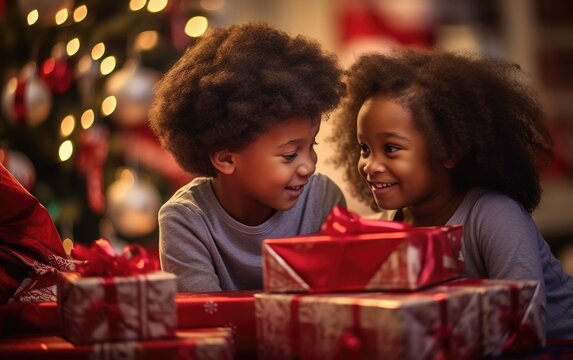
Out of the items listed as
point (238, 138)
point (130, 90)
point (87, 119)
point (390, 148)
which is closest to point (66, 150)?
point (87, 119)

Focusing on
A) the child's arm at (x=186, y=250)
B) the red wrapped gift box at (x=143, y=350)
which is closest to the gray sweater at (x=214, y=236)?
the child's arm at (x=186, y=250)

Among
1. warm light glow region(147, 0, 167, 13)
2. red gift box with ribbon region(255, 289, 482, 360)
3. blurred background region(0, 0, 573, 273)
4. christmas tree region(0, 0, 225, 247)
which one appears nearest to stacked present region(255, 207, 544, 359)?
red gift box with ribbon region(255, 289, 482, 360)

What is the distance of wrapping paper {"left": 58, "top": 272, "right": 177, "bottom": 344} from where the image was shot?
106 cm

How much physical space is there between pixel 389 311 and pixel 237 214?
1.58ft

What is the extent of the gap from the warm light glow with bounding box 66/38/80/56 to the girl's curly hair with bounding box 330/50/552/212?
0.65m

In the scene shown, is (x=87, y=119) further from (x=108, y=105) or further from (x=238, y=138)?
(x=238, y=138)

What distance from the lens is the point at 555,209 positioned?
13.3ft

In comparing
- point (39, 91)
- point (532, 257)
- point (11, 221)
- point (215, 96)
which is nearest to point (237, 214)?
point (215, 96)

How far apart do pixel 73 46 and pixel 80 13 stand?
7 centimetres

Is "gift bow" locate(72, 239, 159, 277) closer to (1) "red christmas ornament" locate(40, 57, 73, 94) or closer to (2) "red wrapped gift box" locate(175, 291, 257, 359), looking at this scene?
(2) "red wrapped gift box" locate(175, 291, 257, 359)

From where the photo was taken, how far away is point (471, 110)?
4.52ft

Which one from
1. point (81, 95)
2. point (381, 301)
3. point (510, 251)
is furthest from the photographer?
point (81, 95)

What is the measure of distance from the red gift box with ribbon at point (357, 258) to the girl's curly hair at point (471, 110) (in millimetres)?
271

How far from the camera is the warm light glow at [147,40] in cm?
204
